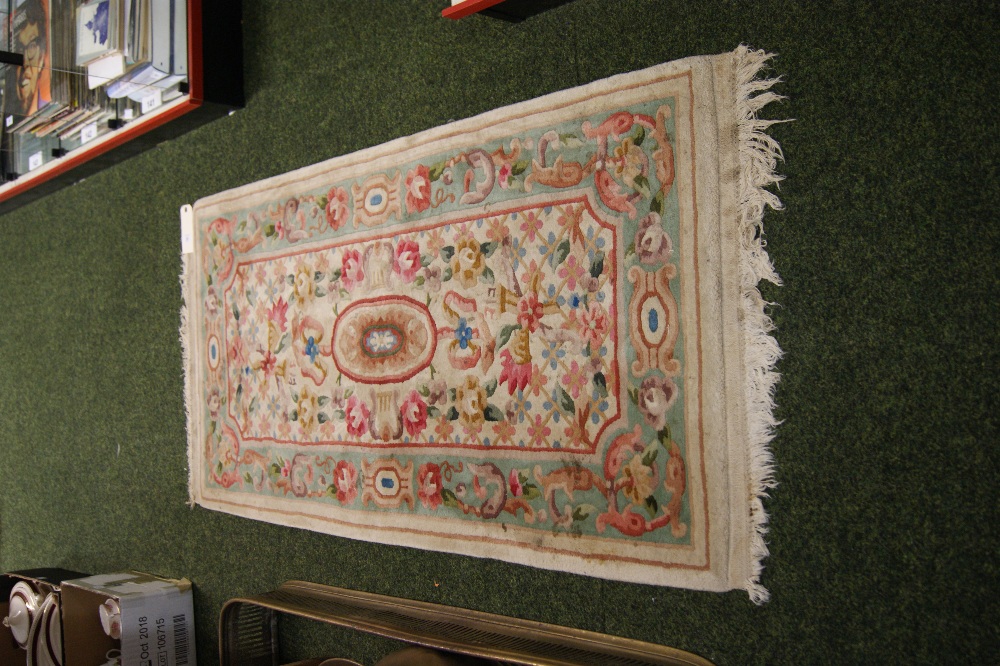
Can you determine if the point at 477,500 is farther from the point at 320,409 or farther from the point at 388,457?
the point at 320,409

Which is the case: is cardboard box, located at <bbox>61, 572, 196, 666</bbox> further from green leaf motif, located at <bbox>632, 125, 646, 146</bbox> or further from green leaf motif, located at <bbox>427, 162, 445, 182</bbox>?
green leaf motif, located at <bbox>632, 125, 646, 146</bbox>

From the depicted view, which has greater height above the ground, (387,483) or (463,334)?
(463,334)

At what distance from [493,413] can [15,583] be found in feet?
7.19

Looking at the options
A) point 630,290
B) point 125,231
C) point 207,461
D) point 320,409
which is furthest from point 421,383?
point 125,231

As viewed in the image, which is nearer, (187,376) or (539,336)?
(539,336)

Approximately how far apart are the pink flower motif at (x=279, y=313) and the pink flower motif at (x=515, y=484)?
881mm

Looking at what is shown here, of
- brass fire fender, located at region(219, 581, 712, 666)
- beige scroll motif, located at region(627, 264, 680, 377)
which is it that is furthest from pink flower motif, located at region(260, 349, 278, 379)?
beige scroll motif, located at region(627, 264, 680, 377)

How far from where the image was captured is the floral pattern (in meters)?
1.49

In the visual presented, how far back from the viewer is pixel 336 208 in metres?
2.06

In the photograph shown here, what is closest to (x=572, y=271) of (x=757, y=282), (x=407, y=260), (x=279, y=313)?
(x=757, y=282)

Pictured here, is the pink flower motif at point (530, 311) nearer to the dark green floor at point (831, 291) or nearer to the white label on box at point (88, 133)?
the dark green floor at point (831, 291)

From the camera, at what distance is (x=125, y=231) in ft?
9.36

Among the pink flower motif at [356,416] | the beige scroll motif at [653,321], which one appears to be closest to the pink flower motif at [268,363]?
the pink flower motif at [356,416]

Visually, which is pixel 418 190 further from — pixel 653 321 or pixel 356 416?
pixel 653 321
